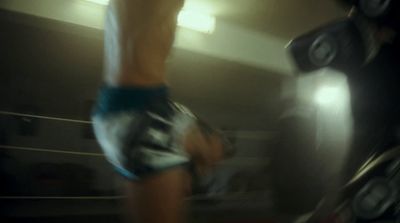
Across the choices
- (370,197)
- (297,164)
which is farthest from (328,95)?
(370,197)

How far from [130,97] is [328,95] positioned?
0.66 m

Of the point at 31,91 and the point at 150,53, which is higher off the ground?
the point at 150,53

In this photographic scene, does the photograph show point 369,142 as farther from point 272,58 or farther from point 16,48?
point 16,48

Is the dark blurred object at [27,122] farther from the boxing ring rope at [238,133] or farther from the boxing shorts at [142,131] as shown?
the boxing shorts at [142,131]

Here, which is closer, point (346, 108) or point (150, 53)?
point (150, 53)

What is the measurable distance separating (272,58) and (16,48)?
66 cm

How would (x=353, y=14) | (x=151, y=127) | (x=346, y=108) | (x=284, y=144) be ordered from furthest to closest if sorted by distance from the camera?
1. (x=284, y=144)
2. (x=346, y=108)
3. (x=353, y=14)
4. (x=151, y=127)

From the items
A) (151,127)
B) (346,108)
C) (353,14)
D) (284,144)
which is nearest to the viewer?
(151,127)

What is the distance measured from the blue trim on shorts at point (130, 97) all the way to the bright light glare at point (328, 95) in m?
0.58

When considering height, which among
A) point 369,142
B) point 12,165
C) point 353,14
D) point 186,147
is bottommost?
point 12,165

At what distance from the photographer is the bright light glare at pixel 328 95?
3.78 feet

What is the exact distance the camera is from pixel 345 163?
3.62 ft

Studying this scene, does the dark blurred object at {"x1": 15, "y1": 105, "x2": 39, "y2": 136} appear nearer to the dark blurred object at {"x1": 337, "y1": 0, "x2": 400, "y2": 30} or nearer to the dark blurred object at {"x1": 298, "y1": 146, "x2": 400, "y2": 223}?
the dark blurred object at {"x1": 298, "y1": 146, "x2": 400, "y2": 223}

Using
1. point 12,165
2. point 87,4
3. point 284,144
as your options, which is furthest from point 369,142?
point 12,165
